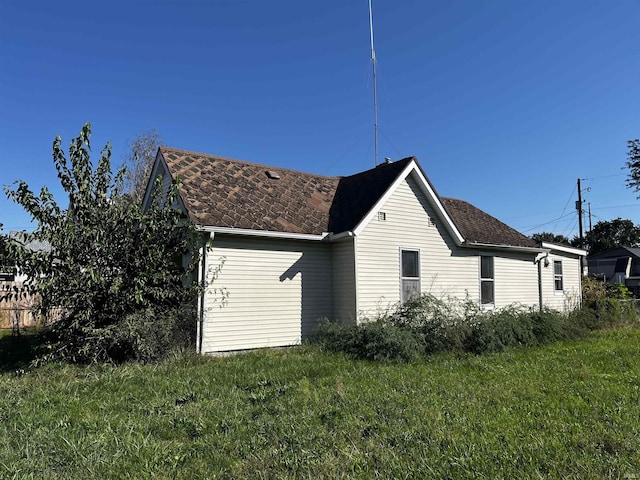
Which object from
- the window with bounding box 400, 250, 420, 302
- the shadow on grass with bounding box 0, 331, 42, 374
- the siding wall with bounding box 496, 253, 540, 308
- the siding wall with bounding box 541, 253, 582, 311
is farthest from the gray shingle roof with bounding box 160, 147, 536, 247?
the shadow on grass with bounding box 0, 331, 42, 374

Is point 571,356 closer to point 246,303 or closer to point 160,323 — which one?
point 246,303

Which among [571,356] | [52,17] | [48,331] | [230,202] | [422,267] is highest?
[52,17]

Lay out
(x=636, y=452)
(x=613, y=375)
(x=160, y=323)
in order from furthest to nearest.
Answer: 1. (x=160, y=323)
2. (x=613, y=375)
3. (x=636, y=452)

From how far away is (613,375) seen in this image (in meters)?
6.70

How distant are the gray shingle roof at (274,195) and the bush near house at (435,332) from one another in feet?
8.33

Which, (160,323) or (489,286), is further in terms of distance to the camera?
(489,286)

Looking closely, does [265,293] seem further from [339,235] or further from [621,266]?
[621,266]

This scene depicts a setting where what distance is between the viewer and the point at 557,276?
642 inches

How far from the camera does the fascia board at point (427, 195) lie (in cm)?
1053

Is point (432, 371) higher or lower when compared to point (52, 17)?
lower

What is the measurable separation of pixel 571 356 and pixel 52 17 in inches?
546

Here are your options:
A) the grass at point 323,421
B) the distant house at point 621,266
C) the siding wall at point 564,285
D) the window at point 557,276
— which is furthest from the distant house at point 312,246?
the distant house at point 621,266

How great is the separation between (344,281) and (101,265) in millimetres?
5537

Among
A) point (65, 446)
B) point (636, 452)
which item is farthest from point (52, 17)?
point (636, 452)
